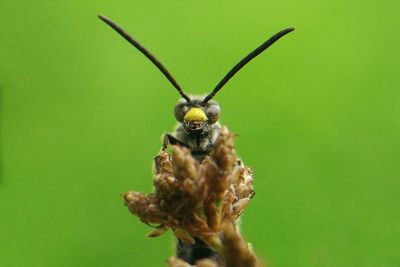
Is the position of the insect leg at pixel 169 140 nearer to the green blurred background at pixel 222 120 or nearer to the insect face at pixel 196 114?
the insect face at pixel 196 114

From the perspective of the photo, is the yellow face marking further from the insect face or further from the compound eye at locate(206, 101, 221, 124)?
the compound eye at locate(206, 101, 221, 124)

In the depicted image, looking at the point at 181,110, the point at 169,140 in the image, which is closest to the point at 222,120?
the point at 181,110

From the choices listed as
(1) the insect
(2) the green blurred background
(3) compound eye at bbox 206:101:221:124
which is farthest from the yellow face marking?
(2) the green blurred background

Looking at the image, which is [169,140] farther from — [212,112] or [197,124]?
[212,112]

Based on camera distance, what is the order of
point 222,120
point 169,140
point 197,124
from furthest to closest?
point 222,120, point 169,140, point 197,124

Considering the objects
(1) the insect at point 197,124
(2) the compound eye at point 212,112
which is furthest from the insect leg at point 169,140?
(2) the compound eye at point 212,112

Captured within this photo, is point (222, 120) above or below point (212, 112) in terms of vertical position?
above
